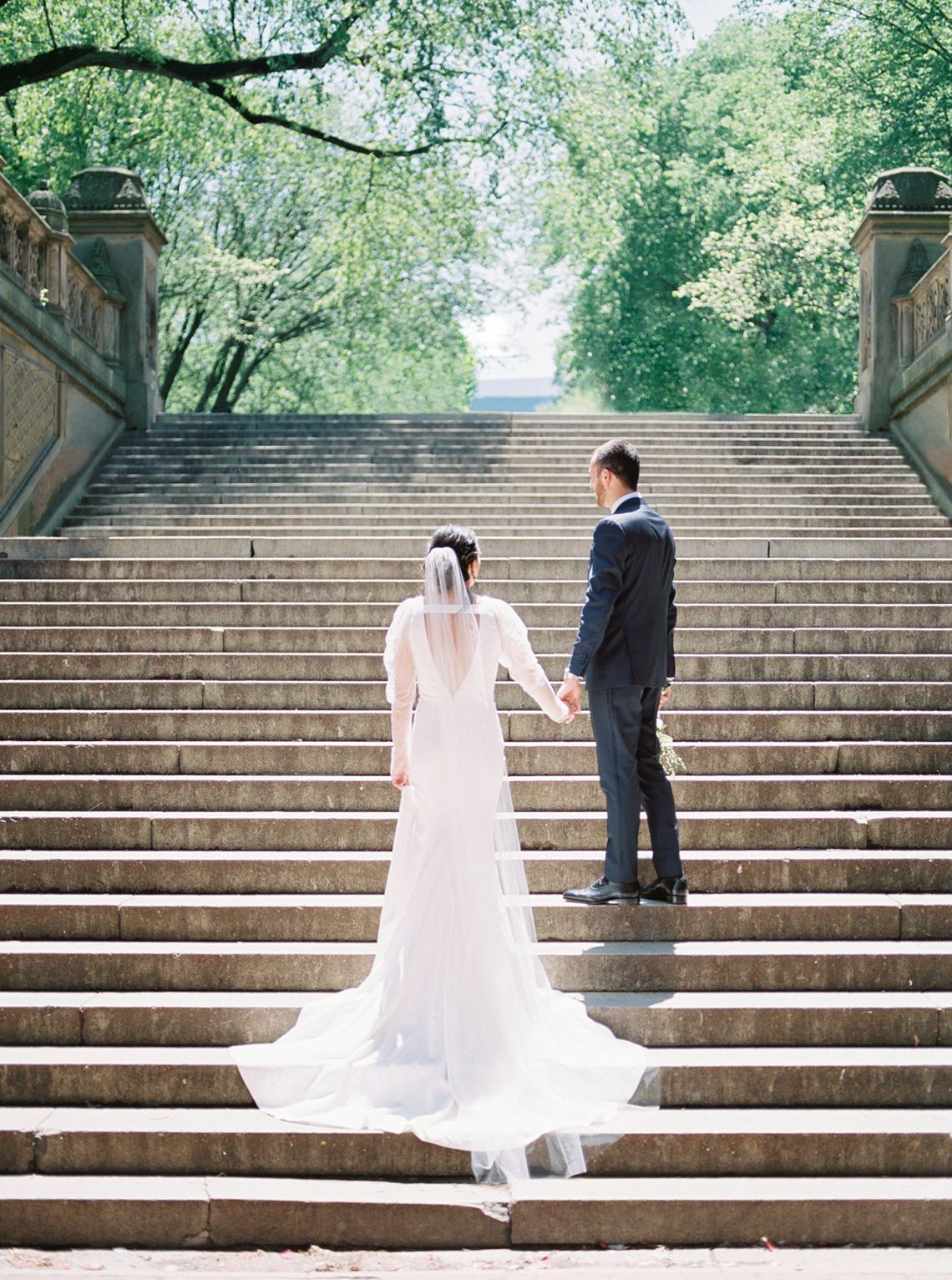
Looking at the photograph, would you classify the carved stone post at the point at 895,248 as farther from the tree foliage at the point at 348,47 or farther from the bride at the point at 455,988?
the bride at the point at 455,988

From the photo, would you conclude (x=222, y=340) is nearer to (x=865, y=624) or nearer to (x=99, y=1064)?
(x=865, y=624)

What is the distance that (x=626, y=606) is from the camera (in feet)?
16.3

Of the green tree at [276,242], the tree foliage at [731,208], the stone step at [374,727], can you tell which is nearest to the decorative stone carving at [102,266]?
the green tree at [276,242]

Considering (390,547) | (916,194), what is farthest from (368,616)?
(916,194)

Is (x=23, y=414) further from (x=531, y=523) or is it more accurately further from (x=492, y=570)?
(x=492, y=570)

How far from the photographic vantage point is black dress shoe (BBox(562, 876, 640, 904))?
16.5 feet

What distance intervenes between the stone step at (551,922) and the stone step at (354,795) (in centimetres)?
85

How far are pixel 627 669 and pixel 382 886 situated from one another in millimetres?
1517

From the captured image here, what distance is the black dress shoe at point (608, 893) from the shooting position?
→ 5.02 m

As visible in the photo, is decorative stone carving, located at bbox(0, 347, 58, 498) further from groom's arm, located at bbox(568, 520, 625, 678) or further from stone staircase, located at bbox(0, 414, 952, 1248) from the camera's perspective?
groom's arm, located at bbox(568, 520, 625, 678)

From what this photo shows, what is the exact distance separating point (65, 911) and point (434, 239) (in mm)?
19126

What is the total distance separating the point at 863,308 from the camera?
1447 cm

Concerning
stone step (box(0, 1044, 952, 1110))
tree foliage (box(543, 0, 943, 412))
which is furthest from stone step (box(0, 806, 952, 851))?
tree foliage (box(543, 0, 943, 412))

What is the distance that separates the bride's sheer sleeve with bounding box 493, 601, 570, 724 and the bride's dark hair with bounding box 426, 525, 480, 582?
0.63ft
